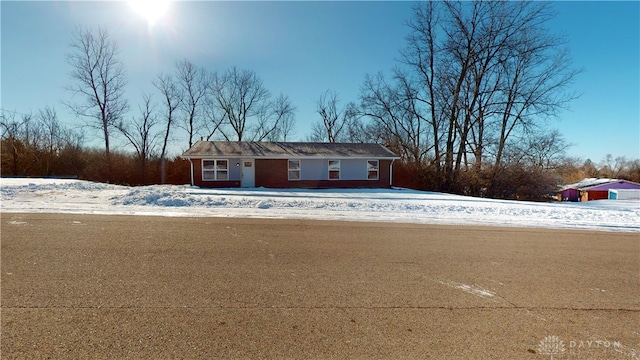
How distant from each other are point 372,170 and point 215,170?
11245 mm

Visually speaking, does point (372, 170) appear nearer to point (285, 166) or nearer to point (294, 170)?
point (294, 170)

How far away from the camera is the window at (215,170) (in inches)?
797

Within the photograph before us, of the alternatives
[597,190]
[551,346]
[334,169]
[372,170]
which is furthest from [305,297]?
[597,190]

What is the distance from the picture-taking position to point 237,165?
20.5m

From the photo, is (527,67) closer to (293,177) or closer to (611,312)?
(293,177)

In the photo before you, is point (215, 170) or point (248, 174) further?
point (248, 174)

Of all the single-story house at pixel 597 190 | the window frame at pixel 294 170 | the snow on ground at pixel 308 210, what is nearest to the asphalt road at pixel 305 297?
the snow on ground at pixel 308 210

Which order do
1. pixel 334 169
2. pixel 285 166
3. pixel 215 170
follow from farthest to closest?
pixel 334 169, pixel 285 166, pixel 215 170

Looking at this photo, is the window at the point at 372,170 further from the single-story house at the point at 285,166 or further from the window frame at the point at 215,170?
the window frame at the point at 215,170

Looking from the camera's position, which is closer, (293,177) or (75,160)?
(293,177)

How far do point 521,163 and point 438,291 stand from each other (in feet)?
85.0

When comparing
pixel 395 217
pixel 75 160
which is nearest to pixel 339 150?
pixel 395 217

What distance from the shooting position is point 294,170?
69.3ft

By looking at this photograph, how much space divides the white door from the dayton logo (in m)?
19.1
